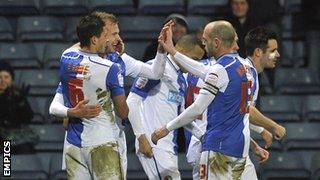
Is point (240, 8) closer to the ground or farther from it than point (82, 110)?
farther from it

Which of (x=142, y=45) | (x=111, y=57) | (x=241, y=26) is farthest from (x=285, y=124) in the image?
(x=111, y=57)

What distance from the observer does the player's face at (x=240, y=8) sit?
40.3ft

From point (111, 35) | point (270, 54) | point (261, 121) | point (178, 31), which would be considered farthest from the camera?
point (178, 31)

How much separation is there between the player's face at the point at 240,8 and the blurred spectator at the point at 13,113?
2.72 meters

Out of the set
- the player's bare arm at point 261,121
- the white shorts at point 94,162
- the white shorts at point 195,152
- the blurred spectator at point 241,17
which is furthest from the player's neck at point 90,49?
the blurred spectator at point 241,17

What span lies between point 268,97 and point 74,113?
4.85 m

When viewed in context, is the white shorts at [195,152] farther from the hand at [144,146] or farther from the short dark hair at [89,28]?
the short dark hair at [89,28]

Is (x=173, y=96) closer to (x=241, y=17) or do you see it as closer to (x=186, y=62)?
(x=186, y=62)

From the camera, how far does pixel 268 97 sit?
40.6ft

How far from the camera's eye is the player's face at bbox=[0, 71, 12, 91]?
37.3 ft

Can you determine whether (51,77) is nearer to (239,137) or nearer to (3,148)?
(3,148)

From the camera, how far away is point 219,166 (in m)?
7.95

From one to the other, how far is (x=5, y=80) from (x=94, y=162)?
3.65 metres
